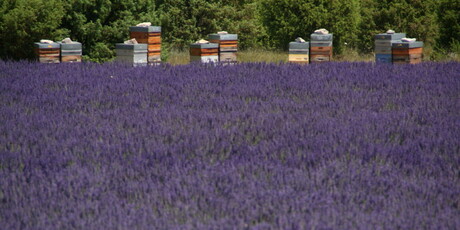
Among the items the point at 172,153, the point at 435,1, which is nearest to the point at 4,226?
the point at 172,153

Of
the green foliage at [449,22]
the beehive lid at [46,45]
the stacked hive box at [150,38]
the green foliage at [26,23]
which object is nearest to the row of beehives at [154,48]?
the stacked hive box at [150,38]

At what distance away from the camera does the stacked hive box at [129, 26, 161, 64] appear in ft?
55.6

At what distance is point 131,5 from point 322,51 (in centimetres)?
811

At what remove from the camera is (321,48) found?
54.3 feet

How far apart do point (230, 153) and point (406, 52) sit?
365 inches

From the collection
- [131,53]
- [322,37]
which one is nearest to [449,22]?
[322,37]

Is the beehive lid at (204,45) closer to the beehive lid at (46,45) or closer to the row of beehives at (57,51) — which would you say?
the row of beehives at (57,51)

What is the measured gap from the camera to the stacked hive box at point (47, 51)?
15674mm

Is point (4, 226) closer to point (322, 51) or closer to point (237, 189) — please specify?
point (237, 189)

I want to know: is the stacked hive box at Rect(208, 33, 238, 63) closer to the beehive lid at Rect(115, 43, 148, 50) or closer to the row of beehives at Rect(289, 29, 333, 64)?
the row of beehives at Rect(289, 29, 333, 64)

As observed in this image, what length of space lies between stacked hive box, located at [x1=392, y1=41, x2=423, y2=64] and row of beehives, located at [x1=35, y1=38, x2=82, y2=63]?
730 centimetres

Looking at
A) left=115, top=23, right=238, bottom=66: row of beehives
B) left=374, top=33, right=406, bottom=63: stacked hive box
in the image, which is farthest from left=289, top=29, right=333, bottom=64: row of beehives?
left=115, top=23, right=238, bottom=66: row of beehives

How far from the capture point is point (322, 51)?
16609mm

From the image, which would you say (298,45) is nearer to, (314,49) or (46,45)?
(314,49)
